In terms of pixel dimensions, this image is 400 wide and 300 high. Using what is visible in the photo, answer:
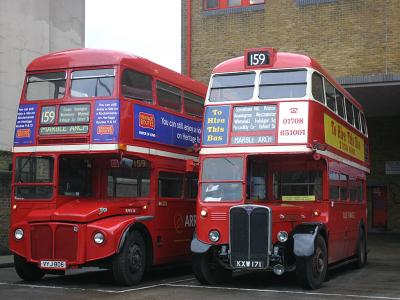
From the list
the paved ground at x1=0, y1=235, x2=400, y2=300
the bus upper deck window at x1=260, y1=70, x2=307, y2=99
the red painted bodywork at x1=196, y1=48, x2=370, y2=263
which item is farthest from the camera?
the bus upper deck window at x1=260, y1=70, x2=307, y2=99

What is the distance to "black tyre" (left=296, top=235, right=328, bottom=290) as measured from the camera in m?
10.5

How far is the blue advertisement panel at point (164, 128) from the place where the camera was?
11.9 metres

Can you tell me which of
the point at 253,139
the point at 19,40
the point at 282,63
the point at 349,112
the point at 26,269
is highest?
the point at 19,40

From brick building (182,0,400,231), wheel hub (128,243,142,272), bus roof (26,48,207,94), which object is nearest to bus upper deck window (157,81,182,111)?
bus roof (26,48,207,94)

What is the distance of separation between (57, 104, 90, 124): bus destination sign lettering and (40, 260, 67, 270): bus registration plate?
2545 mm

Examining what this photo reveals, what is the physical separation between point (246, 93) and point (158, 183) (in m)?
2.63

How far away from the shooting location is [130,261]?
11188 millimetres

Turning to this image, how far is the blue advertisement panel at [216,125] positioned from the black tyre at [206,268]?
2.01 meters

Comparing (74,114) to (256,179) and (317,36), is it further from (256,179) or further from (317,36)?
(317,36)

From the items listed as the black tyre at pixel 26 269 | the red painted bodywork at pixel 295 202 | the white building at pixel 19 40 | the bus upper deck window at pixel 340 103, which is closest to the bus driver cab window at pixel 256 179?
the red painted bodywork at pixel 295 202

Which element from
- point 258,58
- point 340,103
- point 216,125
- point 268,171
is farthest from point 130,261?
point 340,103

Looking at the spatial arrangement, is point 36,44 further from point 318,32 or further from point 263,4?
point 318,32

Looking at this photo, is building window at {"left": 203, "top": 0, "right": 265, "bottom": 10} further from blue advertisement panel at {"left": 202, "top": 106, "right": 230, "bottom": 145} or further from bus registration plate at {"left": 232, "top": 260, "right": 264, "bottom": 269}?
bus registration plate at {"left": 232, "top": 260, "right": 264, "bottom": 269}

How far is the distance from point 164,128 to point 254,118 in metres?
2.34
